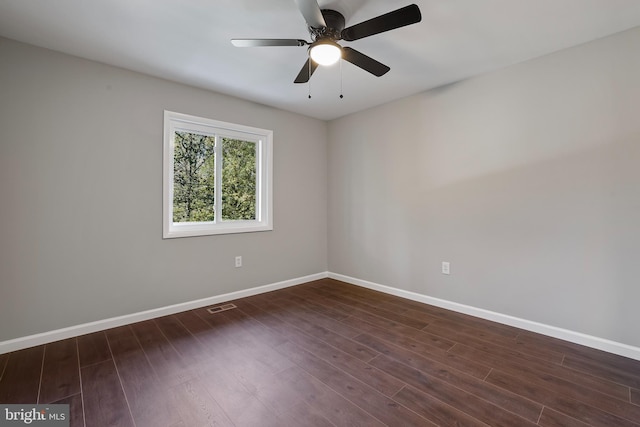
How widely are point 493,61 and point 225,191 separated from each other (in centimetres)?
309

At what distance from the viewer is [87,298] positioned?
8.03 ft

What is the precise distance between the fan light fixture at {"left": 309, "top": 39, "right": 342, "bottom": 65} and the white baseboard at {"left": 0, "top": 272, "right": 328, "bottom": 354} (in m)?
2.69

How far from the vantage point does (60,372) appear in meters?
1.89

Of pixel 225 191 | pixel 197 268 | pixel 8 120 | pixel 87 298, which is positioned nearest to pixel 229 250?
pixel 197 268

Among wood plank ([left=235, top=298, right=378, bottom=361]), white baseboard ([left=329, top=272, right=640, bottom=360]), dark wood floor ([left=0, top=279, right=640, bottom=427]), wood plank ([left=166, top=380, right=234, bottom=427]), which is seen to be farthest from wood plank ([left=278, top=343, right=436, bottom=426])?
white baseboard ([left=329, top=272, right=640, bottom=360])

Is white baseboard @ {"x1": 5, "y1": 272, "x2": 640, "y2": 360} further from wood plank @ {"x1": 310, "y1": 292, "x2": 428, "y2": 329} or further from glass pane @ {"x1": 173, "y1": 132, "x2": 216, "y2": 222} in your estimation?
glass pane @ {"x1": 173, "y1": 132, "x2": 216, "y2": 222}

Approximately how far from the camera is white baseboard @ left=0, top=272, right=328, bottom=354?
217 centimetres

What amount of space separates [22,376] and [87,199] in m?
1.35

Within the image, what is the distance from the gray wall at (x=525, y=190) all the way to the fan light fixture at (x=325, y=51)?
5.68 feet

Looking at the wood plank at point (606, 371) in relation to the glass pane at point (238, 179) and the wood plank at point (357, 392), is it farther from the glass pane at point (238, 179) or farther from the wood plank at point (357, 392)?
the glass pane at point (238, 179)

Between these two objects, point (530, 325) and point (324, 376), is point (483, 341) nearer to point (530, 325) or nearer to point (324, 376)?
point (530, 325)

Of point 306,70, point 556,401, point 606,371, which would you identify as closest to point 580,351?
point 606,371

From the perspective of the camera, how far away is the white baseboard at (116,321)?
7.13 ft

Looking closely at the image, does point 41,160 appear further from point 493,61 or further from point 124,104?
point 493,61
